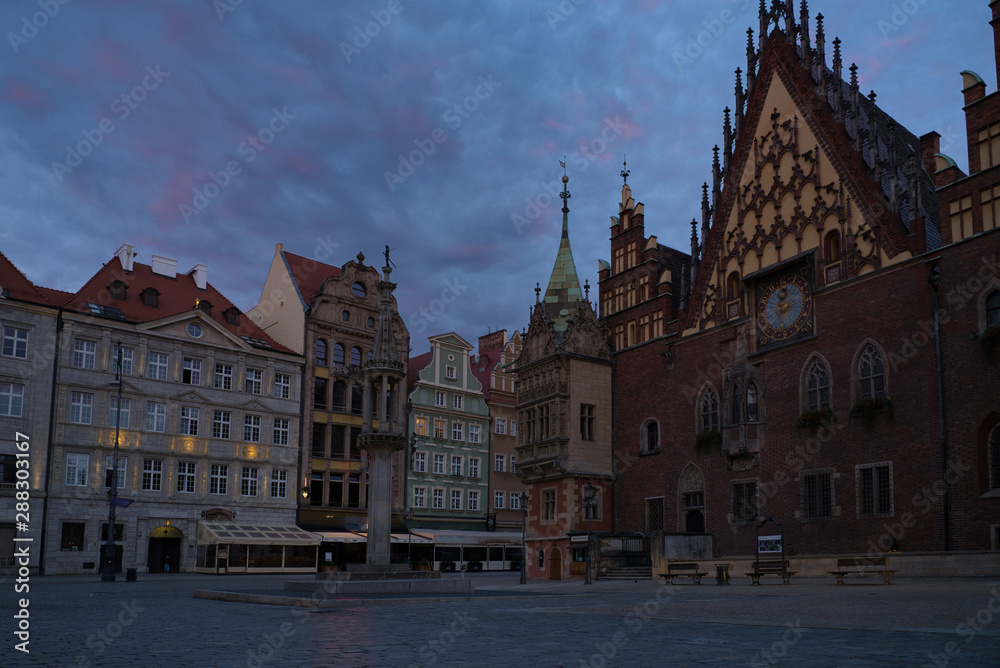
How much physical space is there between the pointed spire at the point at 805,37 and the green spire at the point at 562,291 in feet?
57.5

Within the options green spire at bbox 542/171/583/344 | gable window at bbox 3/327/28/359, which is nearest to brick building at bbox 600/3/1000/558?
green spire at bbox 542/171/583/344

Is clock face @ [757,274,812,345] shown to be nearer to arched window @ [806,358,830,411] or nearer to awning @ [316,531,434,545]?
arched window @ [806,358,830,411]

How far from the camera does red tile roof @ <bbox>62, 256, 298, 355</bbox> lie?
51.5 metres

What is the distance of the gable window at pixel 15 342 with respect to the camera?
152 feet

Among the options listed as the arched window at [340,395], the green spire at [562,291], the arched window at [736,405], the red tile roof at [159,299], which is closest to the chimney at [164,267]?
the red tile roof at [159,299]

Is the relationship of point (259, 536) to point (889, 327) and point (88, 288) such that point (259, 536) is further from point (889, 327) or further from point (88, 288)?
point (889, 327)

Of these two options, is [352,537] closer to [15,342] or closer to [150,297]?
[150,297]

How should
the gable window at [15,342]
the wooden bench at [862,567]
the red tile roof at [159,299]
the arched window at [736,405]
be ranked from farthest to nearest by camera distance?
the red tile roof at [159,299] → the gable window at [15,342] → the arched window at [736,405] → the wooden bench at [862,567]

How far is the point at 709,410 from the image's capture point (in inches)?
1585

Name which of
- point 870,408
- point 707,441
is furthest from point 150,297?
point 870,408

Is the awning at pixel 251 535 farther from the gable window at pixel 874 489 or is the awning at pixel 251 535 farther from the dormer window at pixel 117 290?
the gable window at pixel 874 489

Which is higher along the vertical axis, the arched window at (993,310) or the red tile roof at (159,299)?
the red tile roof at (159,299)

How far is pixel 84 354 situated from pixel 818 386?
1493 inches

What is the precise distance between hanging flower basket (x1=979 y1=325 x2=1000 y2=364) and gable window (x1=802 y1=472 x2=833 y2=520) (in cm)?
753
